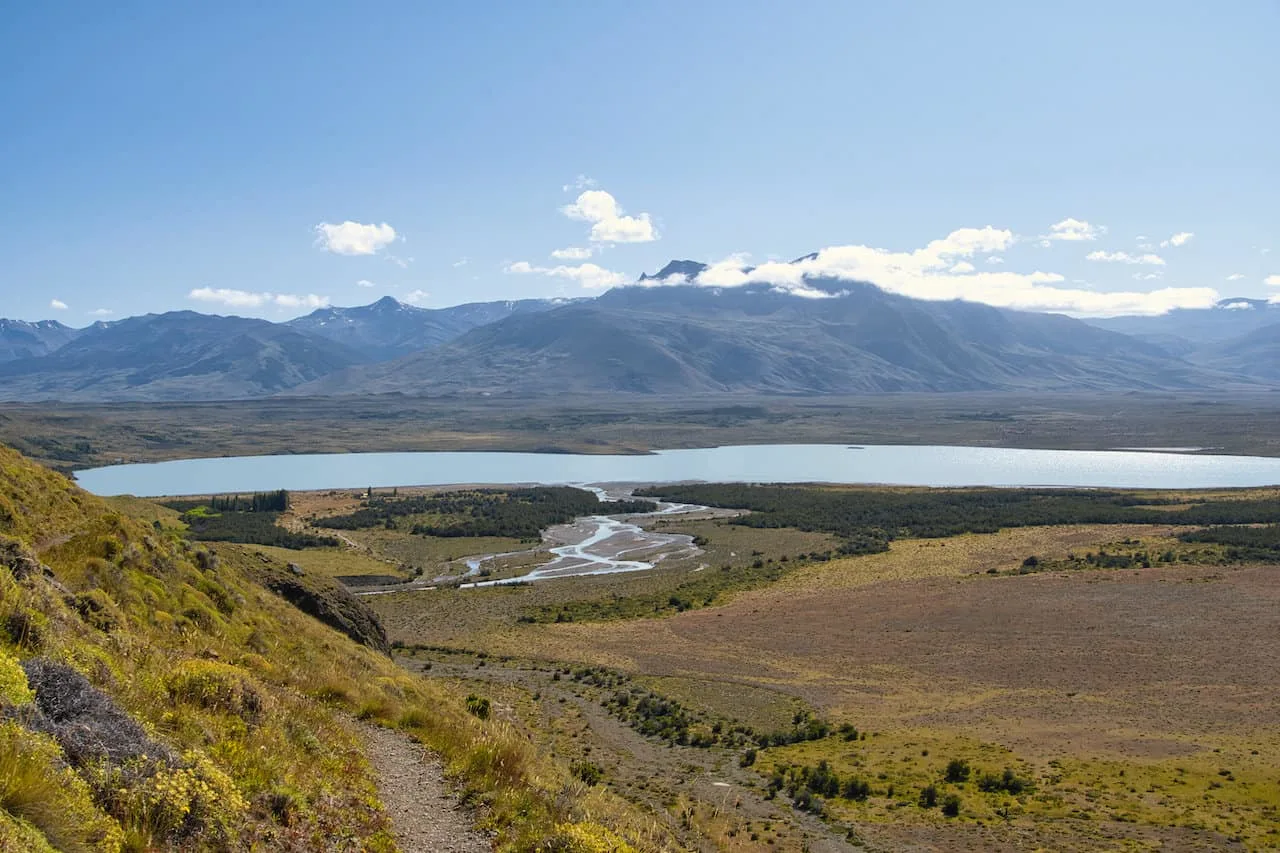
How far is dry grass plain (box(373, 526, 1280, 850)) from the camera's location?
19.7m

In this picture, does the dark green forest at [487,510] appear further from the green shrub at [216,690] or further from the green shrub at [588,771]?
the green shrub at [216,690]

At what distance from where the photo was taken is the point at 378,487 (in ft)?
365

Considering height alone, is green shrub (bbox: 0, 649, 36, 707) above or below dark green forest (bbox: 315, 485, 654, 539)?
above

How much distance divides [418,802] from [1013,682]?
28248 mm

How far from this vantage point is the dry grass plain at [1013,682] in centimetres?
1972

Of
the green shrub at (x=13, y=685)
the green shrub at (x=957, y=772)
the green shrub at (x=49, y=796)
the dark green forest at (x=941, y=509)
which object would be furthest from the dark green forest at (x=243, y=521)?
the green shrub at (x=49, y=796)

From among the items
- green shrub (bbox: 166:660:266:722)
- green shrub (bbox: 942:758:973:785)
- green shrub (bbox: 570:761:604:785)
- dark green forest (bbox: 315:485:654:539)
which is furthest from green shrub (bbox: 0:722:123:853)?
dark green forest (bbox: 315:485:654:539)

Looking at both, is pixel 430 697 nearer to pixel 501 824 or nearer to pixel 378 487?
pixel 501 824

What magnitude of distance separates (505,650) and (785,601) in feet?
56.0

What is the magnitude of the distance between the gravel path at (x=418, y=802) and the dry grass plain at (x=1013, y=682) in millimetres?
11685

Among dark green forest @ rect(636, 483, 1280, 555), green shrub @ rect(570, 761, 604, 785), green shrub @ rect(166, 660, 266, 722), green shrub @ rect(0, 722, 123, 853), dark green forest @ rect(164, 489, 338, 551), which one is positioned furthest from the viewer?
dark green forest @ rect(636, 483, 1280, 555)

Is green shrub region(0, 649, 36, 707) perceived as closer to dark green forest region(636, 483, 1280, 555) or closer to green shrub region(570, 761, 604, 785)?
green shrub region(570, 761, 604, 785)

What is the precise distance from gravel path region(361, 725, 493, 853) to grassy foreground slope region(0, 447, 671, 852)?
0.24 metres

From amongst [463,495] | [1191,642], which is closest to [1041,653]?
[1191,642]
